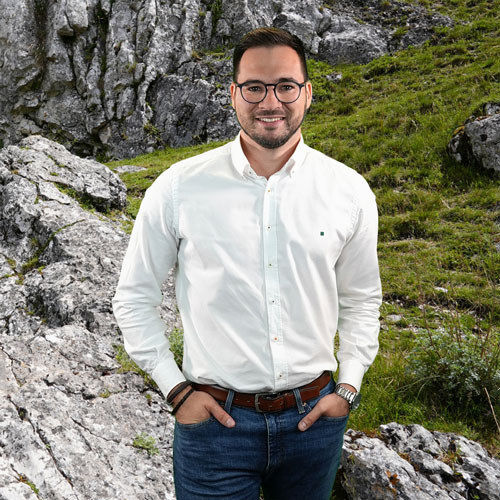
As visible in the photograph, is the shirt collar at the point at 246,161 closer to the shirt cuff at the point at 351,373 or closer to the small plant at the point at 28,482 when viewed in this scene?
the shirt cuff at the point at 351,373

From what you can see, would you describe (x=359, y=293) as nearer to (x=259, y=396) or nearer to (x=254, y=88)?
(x=259, y=396)

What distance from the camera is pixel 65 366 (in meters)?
3.97

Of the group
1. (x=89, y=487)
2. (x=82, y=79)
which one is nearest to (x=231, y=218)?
(x=89, y=487)

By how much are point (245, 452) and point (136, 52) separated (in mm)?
24978

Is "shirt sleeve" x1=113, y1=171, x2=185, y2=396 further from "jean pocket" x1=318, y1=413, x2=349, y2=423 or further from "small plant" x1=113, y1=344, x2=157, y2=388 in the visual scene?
"small plant" x1=113, y1=344, x2=157, y2=388

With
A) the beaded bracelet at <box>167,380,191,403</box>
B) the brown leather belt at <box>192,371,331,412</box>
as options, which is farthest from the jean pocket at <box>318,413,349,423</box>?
the beaded bracelet at <box>167,380,191,403</box>

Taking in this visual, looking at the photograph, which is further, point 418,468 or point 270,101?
point 418,468

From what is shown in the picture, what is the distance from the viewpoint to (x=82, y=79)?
954 inches

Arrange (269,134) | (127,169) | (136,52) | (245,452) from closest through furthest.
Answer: (245,452), (269,134), (127,169), (136,52)

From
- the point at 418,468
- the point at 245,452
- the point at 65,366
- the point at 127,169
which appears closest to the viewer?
the point at 245,452

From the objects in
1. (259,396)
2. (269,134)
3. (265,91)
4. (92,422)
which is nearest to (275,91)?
(265,91)

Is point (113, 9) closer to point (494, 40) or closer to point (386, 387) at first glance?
point (494, 40)

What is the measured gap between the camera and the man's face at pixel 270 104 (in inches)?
83.0

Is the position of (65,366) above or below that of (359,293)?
below
